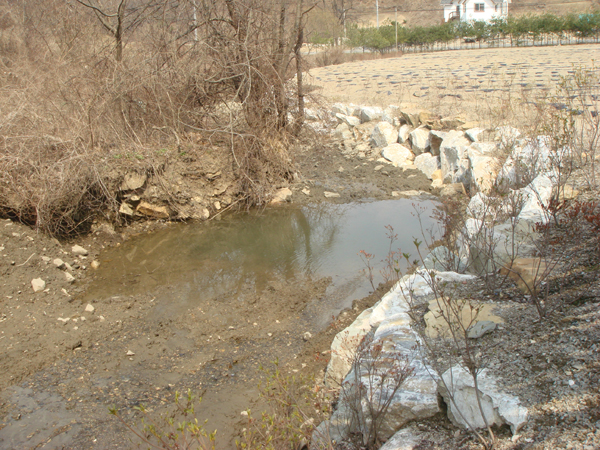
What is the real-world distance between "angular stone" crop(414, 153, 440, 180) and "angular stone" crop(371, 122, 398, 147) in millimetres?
1092

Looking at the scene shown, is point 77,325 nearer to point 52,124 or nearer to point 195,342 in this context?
point 195,342

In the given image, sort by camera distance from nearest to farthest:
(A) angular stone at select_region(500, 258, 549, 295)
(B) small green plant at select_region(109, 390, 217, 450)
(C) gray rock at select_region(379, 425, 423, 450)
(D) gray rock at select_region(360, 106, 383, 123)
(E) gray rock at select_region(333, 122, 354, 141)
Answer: (B) small green plant at select_region(109, 390, 217, 450) → (C) gray rock at select_region(379, 425, 423, 450) → (A) angular stone at select_region(500, 258, 549, 295) → (E) gray rock at select_region(333, 122, 354, 141) → (D) gray rock at select_region(360, 106, 383, 123)

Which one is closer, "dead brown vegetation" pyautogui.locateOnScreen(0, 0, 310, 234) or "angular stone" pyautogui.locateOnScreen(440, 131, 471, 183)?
"dead brown vegetation" pyautogui.locateOnScreen(0, 0, 310, 234)

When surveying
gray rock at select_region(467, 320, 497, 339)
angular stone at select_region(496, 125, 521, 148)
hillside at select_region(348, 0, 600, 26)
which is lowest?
gray rock at select_region(467, 320, 497, 339)

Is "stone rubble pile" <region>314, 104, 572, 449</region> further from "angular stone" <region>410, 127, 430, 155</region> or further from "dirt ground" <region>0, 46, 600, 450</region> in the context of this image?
"dirt ground" <region>0, 46, 600, 450</region>

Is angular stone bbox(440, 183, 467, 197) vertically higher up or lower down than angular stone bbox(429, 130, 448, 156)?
lower down

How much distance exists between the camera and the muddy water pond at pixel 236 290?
12.4 feet

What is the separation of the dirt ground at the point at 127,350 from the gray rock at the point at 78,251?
116 mm

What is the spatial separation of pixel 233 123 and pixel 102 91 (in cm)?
219

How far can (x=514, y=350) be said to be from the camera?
2.71 metres

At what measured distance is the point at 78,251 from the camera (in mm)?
6070

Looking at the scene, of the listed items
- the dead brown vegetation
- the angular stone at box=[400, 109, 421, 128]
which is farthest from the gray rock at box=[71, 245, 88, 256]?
the angular stone at box=[400, 109, 421, 128]

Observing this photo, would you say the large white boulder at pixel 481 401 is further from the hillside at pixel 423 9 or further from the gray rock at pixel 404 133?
the hillside at pixel 423 9

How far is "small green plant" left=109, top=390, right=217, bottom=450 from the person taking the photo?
199 centimetres
